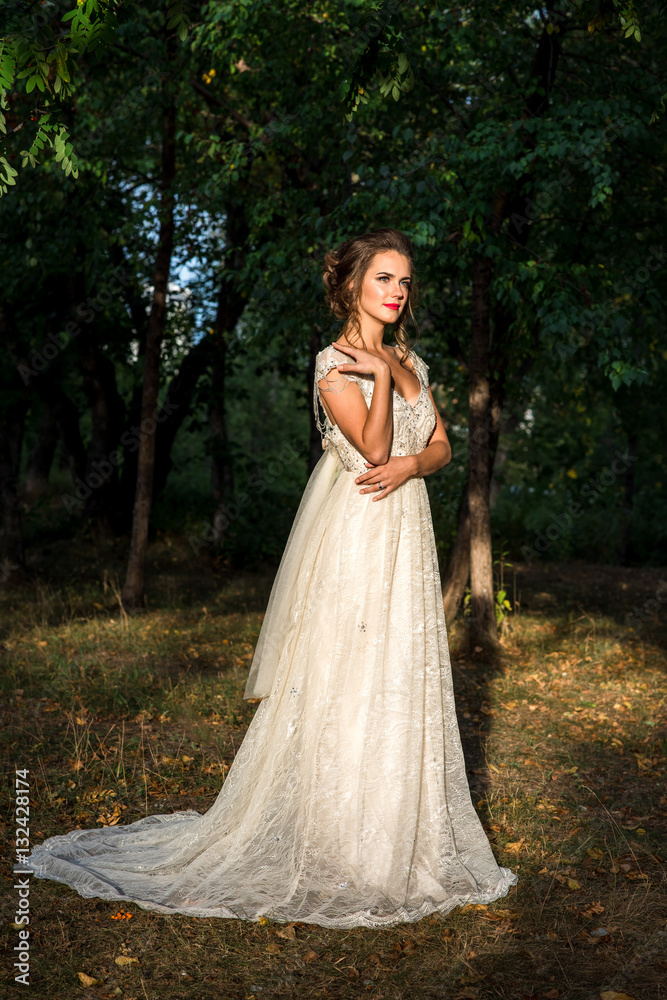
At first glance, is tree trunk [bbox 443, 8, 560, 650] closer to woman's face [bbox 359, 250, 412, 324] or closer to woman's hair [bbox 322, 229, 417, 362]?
woman's hair [bbox 322, 229, 417, 362]

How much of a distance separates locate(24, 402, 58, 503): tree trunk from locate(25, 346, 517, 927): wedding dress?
50.9 feet

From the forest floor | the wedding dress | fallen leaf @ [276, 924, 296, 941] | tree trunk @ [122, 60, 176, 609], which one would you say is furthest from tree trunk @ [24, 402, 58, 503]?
fallen leaf @ [276, 924, 296, 941]

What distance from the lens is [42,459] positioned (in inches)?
731

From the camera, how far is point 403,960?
3125 millimetres

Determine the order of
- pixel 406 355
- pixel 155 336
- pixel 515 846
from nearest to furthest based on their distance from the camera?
pixel 406 355
pixel 515 846
pixel 155 336

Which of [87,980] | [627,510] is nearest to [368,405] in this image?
[87,980]

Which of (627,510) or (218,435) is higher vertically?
(218,435)

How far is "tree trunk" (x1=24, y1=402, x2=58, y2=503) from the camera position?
18.2 metres

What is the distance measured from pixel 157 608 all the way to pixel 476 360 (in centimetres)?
447

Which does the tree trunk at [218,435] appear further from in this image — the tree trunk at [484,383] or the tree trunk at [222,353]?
the tree trunk at [484,383]

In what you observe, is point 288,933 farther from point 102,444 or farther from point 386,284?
point 102,444

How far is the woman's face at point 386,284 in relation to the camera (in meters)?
3.41

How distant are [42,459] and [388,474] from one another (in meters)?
16.5

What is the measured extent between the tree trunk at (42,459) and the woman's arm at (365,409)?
52.1 feet
